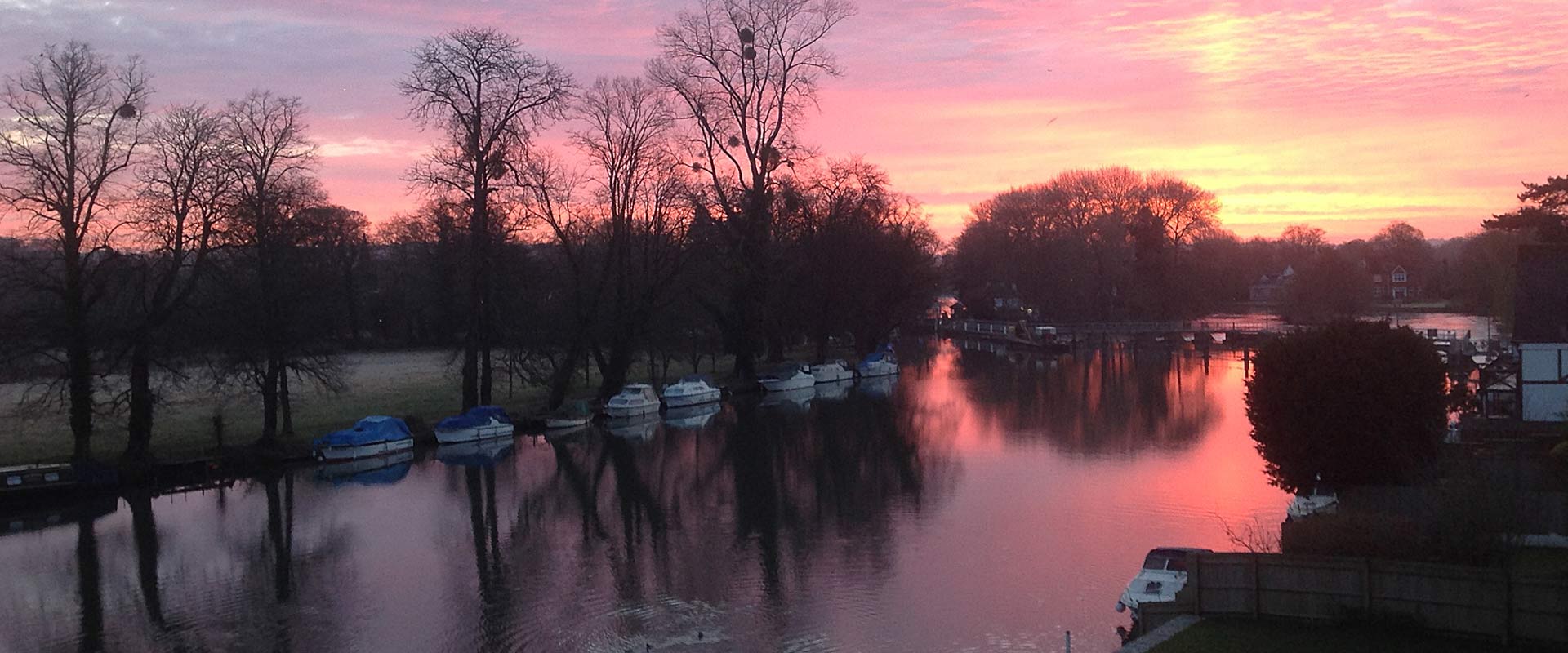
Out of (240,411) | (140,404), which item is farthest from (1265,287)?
(140,404)

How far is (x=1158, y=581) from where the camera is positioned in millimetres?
16188

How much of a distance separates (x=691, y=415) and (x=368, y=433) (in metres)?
13.9

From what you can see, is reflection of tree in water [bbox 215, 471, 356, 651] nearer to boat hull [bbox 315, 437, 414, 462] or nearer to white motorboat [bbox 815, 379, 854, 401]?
boat hull [bbox 315, 437, 414, 462]

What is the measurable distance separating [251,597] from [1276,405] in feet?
58.3

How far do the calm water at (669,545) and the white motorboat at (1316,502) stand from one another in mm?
1526

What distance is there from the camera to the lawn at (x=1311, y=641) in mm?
12555

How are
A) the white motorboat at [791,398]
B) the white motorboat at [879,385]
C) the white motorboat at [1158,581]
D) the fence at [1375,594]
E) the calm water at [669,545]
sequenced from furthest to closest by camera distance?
the white motorboat at [879,385]
the white motorboat at [791,398]
the calm water at [669,545]
the white motorboat at [1158,581]
the fence at [1375,594]

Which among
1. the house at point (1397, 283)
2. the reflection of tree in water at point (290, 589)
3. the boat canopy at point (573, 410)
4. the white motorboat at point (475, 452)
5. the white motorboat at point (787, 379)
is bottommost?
the reflection of tree in water at point (290, 589)

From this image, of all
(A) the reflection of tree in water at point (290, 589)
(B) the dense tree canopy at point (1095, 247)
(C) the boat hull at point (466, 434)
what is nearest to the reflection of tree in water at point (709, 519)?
(C) the boat hull at point (466, 434)

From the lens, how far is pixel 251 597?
2019 cm

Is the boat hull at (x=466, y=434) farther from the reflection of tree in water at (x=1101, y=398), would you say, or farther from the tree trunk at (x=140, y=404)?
the reflection of tree in water at (x=1101, y=398)

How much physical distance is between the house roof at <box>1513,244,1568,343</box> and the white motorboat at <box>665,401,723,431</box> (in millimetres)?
25642

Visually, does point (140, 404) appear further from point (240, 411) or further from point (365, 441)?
point (240, 411)

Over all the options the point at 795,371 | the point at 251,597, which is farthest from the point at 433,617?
the point at 795,371
